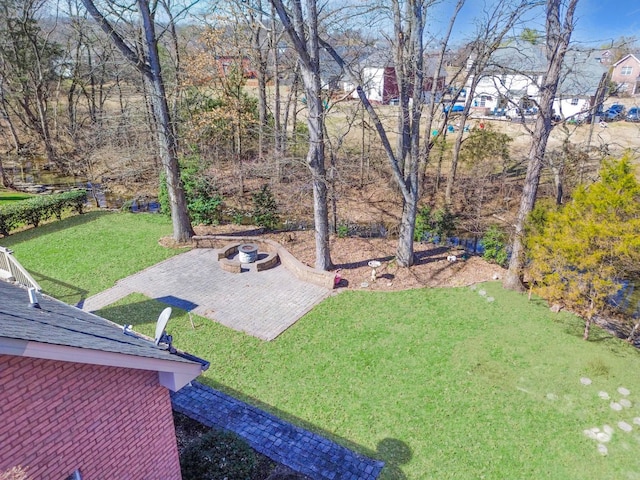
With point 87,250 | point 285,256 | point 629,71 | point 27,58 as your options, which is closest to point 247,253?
point 285,256

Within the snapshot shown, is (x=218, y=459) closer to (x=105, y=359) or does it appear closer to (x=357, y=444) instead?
(x=357, y=444)

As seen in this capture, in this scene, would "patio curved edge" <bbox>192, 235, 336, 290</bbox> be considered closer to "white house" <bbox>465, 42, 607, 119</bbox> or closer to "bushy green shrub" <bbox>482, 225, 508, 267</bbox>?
"bushy green shrub" <bbox>482, 225, 508, 267</bbox>

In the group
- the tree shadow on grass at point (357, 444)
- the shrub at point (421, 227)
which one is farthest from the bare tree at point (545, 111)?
the tree shadow on grass at point (357, 444)

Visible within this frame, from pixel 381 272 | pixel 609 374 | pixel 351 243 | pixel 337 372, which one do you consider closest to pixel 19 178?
pixel 351 243

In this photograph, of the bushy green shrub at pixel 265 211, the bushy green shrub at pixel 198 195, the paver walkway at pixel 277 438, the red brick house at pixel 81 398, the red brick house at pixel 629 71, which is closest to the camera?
the red brick house at pixel 81 398

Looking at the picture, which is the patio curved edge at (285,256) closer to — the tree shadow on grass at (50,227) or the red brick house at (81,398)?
the tree shadow on grass at (50,227)

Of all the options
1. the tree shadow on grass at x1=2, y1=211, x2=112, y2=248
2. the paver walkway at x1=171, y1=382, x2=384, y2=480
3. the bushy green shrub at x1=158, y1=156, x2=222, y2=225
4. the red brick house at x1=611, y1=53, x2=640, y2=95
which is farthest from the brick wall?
the red brick house at x1=611, y1=53, x2=640, y2=95
